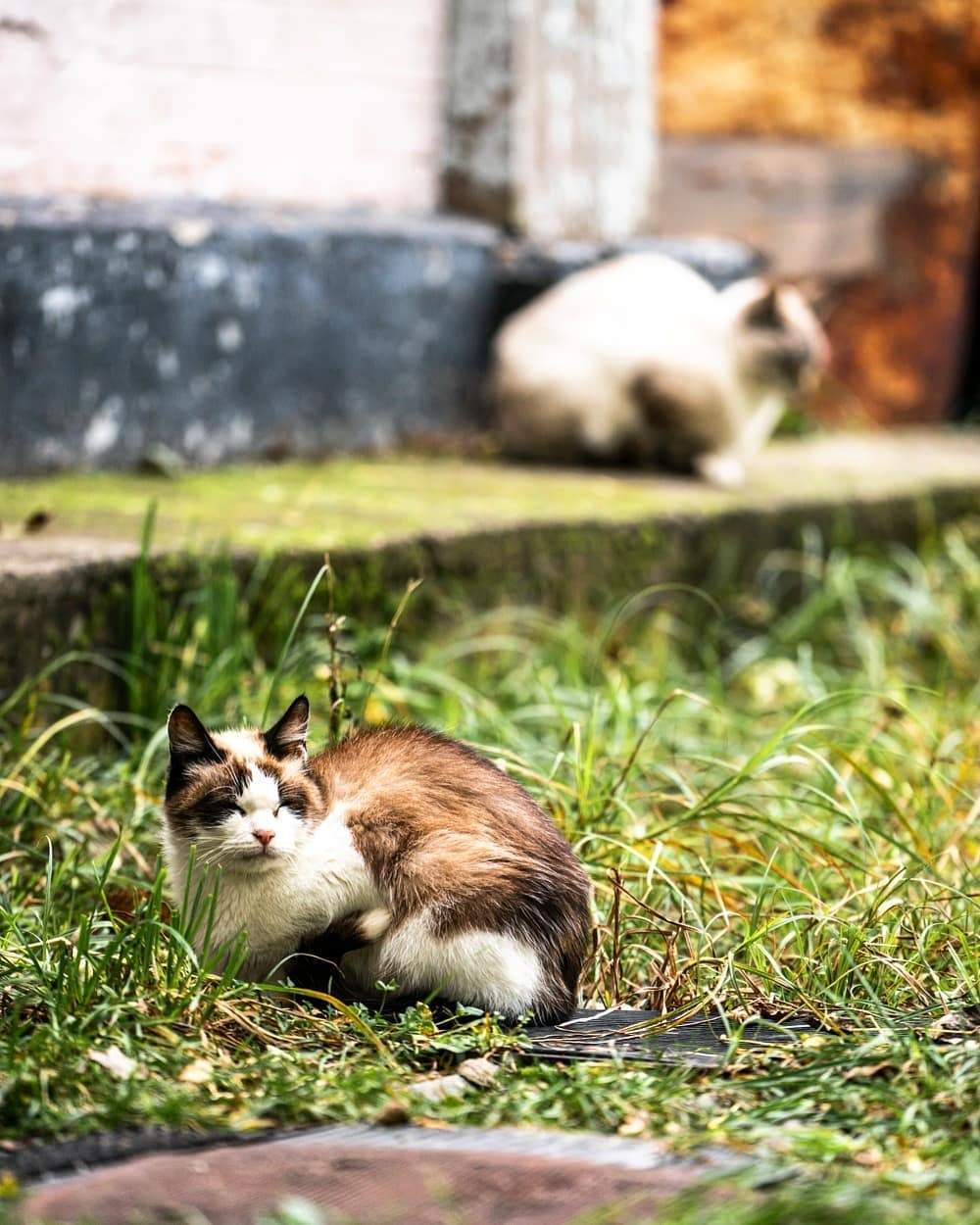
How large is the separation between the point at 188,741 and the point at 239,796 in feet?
0.32

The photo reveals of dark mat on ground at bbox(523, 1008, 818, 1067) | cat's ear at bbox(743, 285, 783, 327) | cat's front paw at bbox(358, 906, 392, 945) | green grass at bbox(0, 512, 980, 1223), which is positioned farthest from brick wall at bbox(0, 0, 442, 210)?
dark mat on ground at bbox(523, 1008, 818, 1067)

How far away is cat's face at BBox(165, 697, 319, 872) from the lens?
6.80ft

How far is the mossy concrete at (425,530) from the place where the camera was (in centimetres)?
305

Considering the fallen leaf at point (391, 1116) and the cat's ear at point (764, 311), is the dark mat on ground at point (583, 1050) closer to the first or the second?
the fallen leaf at point (391, 1116)

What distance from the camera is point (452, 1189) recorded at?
60.1 inches

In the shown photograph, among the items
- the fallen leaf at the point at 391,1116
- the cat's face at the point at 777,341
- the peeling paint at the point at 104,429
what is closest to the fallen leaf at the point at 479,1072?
the fallen leaf at the point at 391,1116

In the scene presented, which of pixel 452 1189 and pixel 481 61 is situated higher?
pixel 481 61

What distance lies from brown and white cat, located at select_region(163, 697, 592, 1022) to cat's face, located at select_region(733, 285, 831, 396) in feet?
9.94

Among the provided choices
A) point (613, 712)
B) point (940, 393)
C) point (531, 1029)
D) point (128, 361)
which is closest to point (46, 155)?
point (128, 361)

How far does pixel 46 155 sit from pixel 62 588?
162 centimetres

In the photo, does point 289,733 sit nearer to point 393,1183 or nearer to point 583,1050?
point 583,1050

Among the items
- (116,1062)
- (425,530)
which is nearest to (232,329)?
(425,530)

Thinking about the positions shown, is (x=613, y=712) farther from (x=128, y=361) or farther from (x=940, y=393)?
(x=940, y=393)

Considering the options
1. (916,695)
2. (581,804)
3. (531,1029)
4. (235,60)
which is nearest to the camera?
(531,1029)
